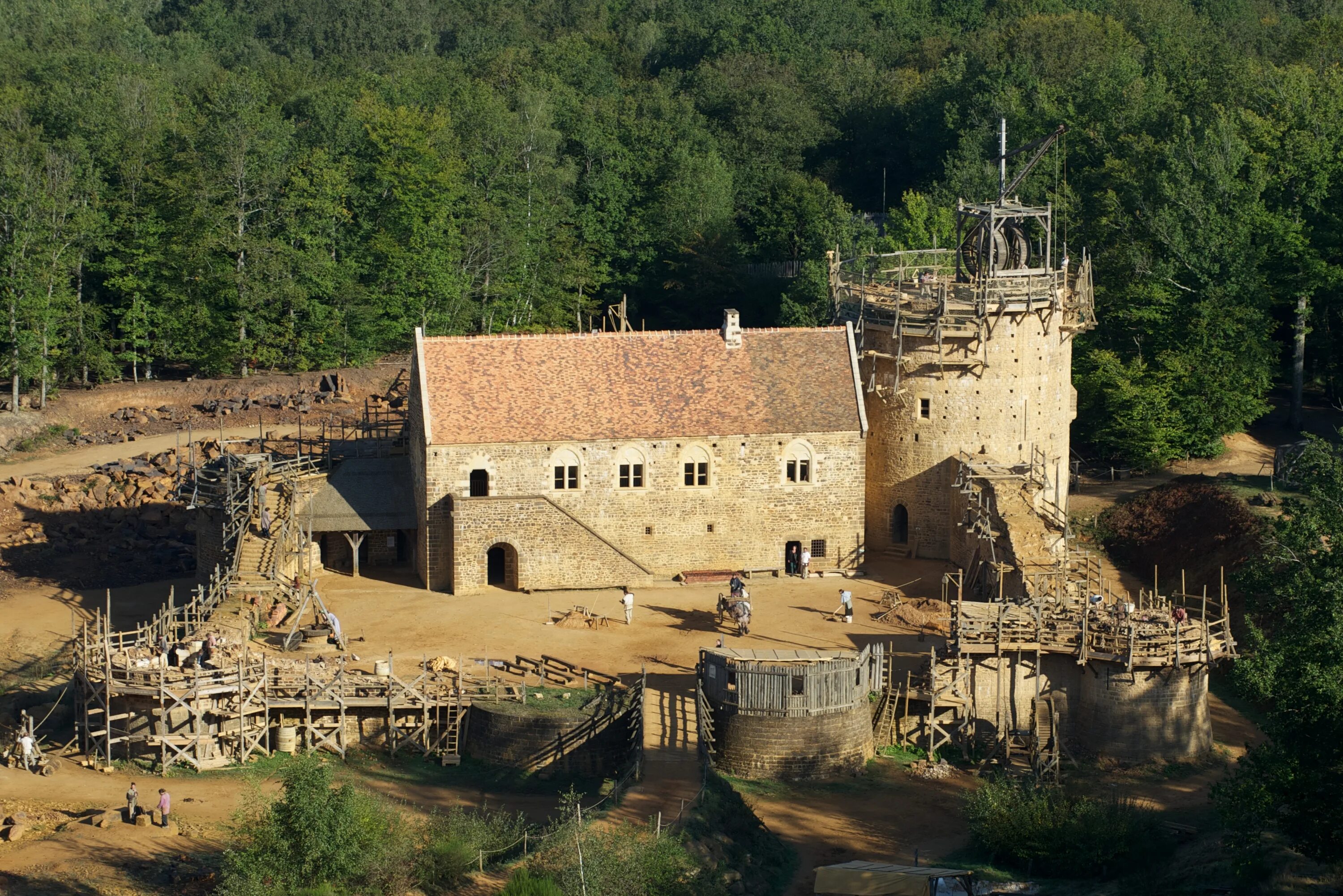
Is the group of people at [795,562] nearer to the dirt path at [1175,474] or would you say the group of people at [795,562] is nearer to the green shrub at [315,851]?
the dirt path at [1175,474]

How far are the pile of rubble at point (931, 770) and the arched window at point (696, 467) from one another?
1424cm

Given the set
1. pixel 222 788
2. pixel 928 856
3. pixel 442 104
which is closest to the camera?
pixel 928 856

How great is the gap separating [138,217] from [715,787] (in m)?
54.8

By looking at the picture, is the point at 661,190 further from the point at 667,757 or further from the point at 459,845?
the point at 459,845

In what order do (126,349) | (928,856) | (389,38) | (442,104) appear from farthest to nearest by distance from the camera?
(389,38), (442,104), (126,349), (928,856)

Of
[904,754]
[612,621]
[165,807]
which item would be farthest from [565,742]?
[165,807]

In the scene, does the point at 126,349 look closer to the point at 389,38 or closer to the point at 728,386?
the point at 728,386

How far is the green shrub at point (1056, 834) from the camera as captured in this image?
44281 mm

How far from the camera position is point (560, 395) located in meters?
61.5

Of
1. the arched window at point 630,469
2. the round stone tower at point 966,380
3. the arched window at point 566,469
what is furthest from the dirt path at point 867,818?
the arched window at point 566,469

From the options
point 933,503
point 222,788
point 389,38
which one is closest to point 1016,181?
point 933,503

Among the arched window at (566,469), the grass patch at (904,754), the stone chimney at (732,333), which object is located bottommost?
the grass patch at (904,754)

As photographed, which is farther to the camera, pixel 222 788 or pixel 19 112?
pixel 19 112

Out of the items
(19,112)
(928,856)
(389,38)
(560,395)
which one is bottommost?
(928,856)
